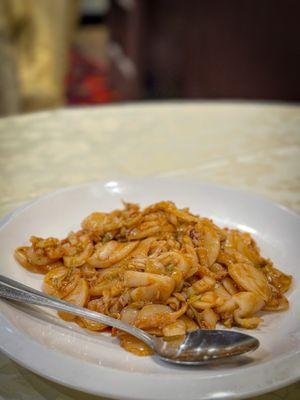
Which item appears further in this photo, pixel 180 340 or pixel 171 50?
pixel 171 50

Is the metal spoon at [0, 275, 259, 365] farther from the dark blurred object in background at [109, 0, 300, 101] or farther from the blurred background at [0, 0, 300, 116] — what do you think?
the dark blurred object in background at [109, 0, 300, 101]

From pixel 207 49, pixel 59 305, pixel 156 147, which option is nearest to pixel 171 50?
pixel 207 49

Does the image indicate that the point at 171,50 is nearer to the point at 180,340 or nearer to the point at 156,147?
the point at 156,147

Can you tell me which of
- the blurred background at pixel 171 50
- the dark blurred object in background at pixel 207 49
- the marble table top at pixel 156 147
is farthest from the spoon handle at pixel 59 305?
the dark blurred object in background at pixel 207 49

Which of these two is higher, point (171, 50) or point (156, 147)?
point (156, 147)

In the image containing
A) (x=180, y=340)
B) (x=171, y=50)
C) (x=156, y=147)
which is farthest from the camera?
(x=171, y=50)

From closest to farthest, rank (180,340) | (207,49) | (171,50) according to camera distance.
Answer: (180,340) → (207,49) → (171,50)
